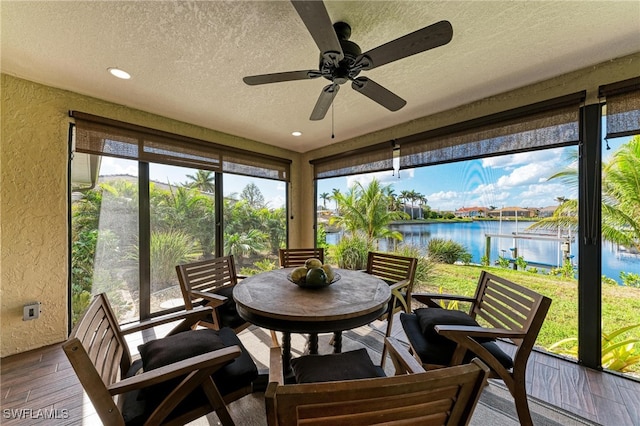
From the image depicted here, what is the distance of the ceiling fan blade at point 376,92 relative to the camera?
1618 millimetres

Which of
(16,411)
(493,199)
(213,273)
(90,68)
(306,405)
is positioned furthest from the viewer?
(493,199)

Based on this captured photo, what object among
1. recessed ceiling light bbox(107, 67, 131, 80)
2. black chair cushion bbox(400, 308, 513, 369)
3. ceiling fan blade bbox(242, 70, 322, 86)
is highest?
recessed ceiling light bbox(107, 67, 131, 80)

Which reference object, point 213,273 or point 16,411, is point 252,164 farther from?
point 16,411

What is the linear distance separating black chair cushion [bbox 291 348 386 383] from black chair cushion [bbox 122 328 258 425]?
0.25m

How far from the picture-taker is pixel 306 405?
0.67m

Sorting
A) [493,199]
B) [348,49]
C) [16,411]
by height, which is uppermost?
[348,49]

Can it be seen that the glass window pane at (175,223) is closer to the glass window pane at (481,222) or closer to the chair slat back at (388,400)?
the glass window pane at (481,222)

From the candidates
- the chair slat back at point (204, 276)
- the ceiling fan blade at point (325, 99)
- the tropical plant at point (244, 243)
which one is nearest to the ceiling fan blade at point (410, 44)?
the ceiling fan blade at point (325, 99)

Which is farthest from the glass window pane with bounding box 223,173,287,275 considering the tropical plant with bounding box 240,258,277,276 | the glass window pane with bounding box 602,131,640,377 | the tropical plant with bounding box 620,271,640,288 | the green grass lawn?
the tropical plant with bounding box 620,271,640,288

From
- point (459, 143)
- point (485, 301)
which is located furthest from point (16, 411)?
point (459, 143)

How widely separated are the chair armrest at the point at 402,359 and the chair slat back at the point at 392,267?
1202 millimetres

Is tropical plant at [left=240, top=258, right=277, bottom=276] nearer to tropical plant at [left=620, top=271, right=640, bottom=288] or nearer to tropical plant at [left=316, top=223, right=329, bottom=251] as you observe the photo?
tropical plant at [left=316, top=223, right=329, bottom=251]

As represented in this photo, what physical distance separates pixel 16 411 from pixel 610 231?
4.62m

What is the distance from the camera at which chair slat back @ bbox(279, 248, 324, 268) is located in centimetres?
316
